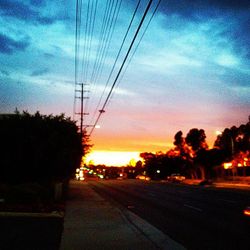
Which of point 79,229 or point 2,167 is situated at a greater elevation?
point 2,167

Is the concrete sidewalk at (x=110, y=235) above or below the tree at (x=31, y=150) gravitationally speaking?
below

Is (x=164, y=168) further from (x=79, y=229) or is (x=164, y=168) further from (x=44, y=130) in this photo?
(x=79, y=229)

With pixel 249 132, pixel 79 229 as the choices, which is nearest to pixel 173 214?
pixel 79 229

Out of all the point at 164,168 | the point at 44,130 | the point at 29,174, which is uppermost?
the point at 164,168

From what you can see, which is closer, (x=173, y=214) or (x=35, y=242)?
(x=35, y=242)

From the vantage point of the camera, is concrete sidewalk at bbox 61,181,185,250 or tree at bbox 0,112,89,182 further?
tree at bbox 0,112,89,182

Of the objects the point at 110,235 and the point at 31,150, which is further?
the point at 31,150

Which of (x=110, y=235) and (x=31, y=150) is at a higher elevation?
(x=31, y=150)

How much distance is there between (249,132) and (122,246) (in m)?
75.5

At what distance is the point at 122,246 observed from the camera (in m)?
11.7

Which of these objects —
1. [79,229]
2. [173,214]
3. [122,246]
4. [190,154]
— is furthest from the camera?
[190,154]

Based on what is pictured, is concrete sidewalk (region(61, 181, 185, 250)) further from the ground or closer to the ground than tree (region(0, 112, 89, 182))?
closer to the ground

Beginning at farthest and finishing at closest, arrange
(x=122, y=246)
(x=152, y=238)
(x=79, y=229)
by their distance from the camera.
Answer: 1. (x=79, y=229)
2. (x=152, y=238)
3. (x=122, y=246)

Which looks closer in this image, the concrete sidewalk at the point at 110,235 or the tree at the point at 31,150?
the concrete sidewalk at the point at 110,235
